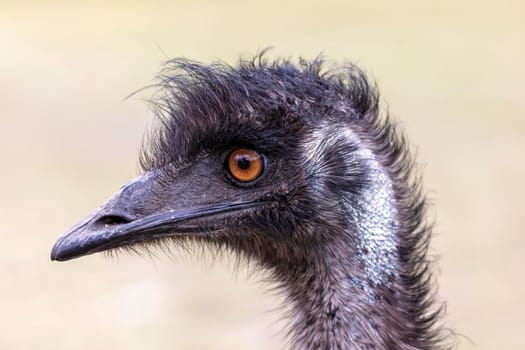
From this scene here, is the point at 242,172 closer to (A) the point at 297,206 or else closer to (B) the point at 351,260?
(A) the point at 297,206

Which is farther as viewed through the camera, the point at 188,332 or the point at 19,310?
the point at 19,310

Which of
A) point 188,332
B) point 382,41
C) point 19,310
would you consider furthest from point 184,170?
point 382,41

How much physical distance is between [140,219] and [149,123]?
3671 millimetres

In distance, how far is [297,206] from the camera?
281 centimetres

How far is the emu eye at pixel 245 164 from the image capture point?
9.06ft

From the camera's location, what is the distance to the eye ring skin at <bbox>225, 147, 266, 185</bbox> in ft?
9.06

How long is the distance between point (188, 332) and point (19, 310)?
1191 millimetres

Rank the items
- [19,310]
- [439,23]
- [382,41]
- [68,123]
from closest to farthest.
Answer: [19,310] → [68,123] → [382,41] → [439,23]

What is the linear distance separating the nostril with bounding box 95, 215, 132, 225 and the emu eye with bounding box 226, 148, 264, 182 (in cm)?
31

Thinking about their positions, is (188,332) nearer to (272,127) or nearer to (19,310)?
(19,310)

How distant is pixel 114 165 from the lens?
8852 millimetres

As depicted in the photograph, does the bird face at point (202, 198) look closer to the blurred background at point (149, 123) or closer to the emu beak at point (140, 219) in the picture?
the emu beak at point (140, 219)

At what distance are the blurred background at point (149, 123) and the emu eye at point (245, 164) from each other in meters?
0.89

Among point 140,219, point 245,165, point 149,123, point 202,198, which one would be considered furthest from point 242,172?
point 149,123
